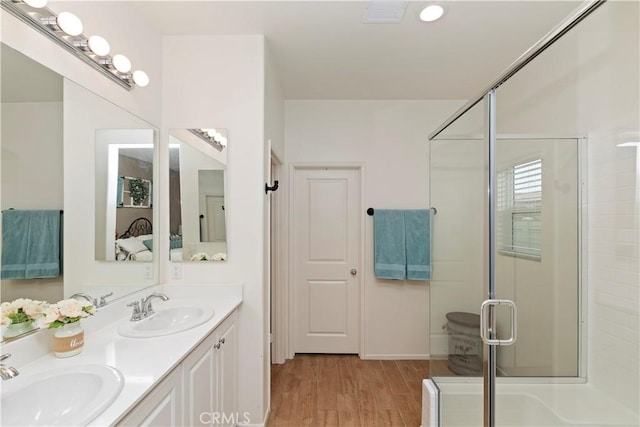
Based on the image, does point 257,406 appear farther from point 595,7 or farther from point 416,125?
point 416,125

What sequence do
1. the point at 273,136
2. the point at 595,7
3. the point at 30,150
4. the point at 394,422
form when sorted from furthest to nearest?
the point at 273,136 → the point at 394,422 → the point at 30,150 → the point at 595,7

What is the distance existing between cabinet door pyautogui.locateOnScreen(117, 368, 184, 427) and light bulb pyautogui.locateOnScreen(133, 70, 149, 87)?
1.56 meters

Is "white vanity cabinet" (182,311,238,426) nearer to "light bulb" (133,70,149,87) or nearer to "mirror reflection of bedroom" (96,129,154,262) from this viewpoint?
"mirror reflection of bedroom" (96,129,154,262)

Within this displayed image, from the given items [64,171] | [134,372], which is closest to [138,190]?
[64,171]

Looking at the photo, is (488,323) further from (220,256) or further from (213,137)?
(213,137)

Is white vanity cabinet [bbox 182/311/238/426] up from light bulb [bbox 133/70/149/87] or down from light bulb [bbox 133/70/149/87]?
down

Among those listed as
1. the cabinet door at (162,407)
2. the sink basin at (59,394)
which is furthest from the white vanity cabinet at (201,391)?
the sink basin at (59,394)

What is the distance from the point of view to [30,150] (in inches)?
43.6

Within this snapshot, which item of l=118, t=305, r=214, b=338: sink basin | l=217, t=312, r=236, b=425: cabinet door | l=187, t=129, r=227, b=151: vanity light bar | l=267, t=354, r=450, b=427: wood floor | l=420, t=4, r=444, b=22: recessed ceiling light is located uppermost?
l=420, t=4, r=444, b=22: recessed ceiling light

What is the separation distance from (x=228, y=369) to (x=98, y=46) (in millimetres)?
1832

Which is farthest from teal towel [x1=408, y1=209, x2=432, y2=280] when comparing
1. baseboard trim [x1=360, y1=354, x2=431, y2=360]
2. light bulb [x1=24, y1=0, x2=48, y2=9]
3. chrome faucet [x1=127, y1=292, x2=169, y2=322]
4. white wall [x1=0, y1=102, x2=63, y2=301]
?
light bulb [x1=24, y1=0, x2=48, y2=9]

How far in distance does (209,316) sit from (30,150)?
1061 millimetres

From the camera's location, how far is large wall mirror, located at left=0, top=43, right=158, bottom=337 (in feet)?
3.44

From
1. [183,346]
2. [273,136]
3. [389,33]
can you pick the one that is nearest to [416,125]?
[389,33]
